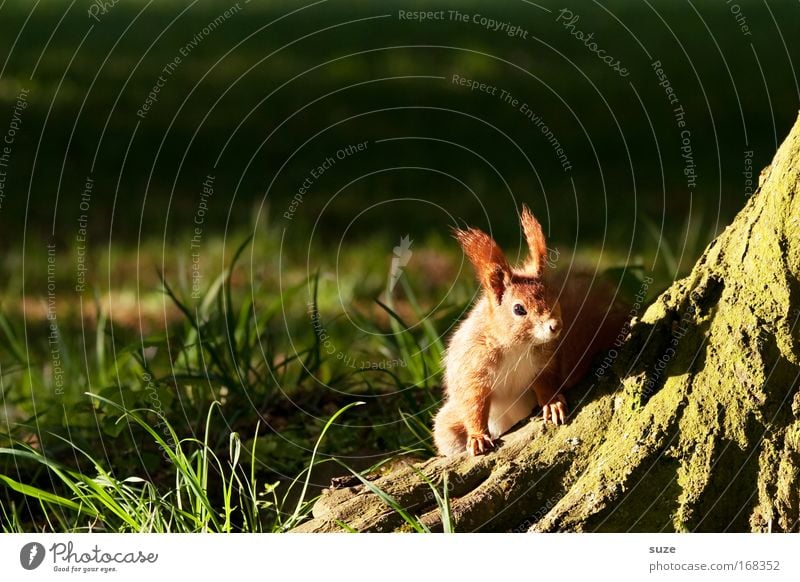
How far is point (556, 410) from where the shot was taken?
9.64 feet

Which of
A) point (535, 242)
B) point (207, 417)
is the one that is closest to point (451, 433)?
point (535, 242)

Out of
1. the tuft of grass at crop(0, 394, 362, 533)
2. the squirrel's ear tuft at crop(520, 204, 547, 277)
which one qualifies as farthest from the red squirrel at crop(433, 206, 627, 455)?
the tuft of grass at crop(0, 394, 362, 533)

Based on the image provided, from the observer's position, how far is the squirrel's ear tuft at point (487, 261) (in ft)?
9.61

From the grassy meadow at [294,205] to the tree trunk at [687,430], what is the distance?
9.0 inches

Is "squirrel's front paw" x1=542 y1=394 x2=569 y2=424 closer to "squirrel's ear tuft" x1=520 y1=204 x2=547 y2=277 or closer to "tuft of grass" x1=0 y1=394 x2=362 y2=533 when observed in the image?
"squirrel's ear tuft" x1=520 y1=204 x2=547 y2=277

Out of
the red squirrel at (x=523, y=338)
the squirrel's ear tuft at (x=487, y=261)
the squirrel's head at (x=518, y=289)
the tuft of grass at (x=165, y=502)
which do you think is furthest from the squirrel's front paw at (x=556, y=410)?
the tuft of grass at (x=165, y=502)

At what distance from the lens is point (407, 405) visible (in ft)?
12.4

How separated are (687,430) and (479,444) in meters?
0.54

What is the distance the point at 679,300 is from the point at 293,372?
5.87 ft

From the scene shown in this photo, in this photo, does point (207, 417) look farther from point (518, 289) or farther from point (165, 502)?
point (518, 289)

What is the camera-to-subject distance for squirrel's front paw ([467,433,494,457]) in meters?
2.98

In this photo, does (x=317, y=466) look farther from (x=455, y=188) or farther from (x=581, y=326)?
(x=455, y=188)

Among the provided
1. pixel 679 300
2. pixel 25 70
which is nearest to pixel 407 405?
pixel 679 300

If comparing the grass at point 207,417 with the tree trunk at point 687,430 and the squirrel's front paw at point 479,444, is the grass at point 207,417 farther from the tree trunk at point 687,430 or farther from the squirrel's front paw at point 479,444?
the tree trunk at point 687,430
